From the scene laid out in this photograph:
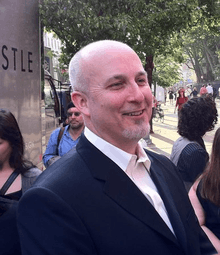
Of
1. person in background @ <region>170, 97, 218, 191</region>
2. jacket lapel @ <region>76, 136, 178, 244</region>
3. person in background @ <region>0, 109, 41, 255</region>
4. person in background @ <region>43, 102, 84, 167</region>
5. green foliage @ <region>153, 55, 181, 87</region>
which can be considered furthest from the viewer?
green foliage @ <region>153, 55, 181, 87</region>

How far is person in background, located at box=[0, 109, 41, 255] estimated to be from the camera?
8.07 ft

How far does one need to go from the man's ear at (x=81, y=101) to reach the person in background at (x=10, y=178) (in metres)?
1.18

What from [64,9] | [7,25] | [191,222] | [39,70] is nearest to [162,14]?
[64,9]

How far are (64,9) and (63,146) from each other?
17.3 feet

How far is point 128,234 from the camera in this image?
136cm

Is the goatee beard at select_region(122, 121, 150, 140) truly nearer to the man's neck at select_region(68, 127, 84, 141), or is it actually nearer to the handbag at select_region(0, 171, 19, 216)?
the handbag at select_region(0, 171, 19, 216)

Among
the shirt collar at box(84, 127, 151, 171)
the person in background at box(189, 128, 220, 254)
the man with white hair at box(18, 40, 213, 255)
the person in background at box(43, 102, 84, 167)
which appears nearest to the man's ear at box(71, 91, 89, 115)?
the man with white hair at box(18, 40, 213, 255)

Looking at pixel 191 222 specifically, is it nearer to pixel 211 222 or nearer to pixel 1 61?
pixel 211 222

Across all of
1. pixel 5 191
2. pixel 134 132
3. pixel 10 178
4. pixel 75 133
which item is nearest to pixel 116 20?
pixel 75 133

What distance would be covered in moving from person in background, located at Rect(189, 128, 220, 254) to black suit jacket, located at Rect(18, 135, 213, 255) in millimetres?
1107

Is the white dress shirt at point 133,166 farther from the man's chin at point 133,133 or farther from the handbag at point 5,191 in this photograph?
the handbag at point 5,191

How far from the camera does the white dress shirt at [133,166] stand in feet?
4.98

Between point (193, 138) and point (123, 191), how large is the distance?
2.25 m

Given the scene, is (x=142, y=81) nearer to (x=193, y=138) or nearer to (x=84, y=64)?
(x=84, y=64)
